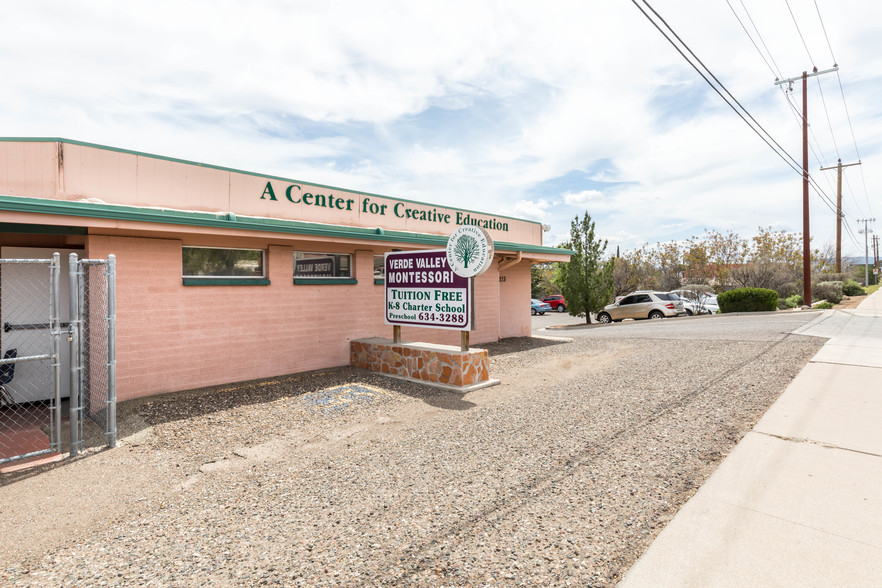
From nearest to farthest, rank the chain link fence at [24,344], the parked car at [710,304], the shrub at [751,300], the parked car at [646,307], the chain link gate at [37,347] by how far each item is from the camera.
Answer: the chain link gate at [37,347], the chain link fence at [24,344], the shrub at [751,300], the parked car at [646,307], the parked car at [710,304]

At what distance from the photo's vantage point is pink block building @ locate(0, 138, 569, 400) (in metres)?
6.75

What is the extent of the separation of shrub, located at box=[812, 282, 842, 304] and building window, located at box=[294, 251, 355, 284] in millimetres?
28681

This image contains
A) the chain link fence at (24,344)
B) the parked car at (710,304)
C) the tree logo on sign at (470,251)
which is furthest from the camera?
the parked car at (710,304)

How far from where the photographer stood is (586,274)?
21.7 meters

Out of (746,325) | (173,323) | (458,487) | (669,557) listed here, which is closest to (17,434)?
(173,323)

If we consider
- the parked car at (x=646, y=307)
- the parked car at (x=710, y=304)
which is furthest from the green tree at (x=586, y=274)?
the parked car at (x=710, y=304)

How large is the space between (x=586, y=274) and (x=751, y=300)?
7.30 m

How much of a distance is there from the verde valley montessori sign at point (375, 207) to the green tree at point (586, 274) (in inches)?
283

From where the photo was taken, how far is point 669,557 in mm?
3002

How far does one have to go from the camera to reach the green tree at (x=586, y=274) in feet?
70.6

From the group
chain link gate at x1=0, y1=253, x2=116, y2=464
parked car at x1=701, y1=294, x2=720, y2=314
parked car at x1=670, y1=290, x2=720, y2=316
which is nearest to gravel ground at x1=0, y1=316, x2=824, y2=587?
chain link gate at x1=0, y1=253, x2=116, y2=464

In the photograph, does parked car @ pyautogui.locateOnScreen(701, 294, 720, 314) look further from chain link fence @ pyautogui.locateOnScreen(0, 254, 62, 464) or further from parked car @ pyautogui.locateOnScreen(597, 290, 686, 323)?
chain link fence @ pyautogui.locateOnScreen(0, 254, 62, 464)

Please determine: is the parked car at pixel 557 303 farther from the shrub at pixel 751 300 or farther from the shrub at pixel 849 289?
the shrub at pixel 849 289

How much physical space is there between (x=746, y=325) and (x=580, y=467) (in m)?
13.9
